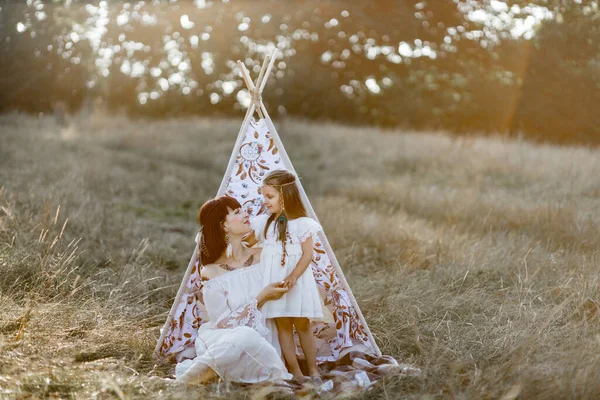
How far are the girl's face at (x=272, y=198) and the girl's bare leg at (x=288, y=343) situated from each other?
66 centimetres

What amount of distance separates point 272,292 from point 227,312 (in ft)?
1.03

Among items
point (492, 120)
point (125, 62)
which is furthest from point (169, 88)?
point (492, 120)

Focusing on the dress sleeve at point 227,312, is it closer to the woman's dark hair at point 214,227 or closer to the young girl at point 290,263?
the young girl at point 290,263

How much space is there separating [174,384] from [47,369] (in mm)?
690

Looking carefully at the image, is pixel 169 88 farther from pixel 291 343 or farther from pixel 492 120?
pixel 291 343

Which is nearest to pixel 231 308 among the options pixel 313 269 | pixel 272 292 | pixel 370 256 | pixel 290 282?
pixel 272 292

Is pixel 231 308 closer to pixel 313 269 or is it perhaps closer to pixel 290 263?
pixel 290 263

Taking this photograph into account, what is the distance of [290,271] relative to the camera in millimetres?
3830

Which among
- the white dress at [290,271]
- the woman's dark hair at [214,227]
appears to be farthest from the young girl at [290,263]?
the woman's dark hair at [214,227]

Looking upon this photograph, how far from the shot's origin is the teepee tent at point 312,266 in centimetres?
412

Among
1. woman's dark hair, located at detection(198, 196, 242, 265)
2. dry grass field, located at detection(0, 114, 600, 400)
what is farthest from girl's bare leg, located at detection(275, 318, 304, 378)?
woman's dark hair, located at detection(198, 196, 242, 265)

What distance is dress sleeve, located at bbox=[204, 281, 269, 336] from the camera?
12.2 ft

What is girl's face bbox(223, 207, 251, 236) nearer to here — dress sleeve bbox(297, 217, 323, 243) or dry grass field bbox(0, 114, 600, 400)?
dress sleeve bbox(297, 217, 323, 243)

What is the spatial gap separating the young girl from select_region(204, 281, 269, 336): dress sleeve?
0.24ft
